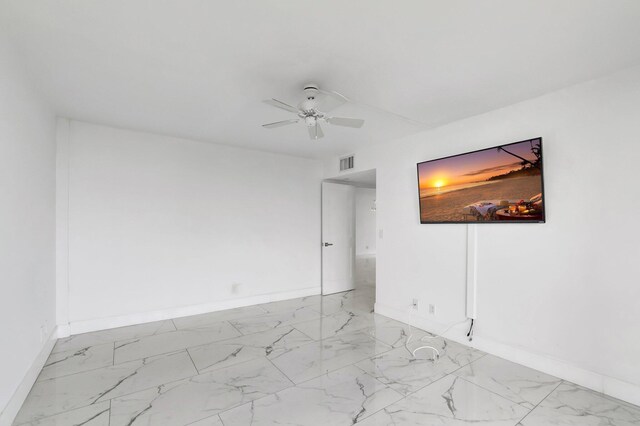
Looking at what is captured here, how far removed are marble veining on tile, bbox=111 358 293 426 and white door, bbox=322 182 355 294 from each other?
9.46 ft

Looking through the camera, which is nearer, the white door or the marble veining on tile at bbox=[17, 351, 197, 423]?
the marble veining on tile at bbox=[17, 351, 197, 423]

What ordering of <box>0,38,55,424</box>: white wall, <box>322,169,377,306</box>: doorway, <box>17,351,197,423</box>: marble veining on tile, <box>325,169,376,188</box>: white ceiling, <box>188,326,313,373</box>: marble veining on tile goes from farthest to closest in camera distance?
<box>322,169,377,306</box>: doorway < <box>325,169,376,188</box>: white ceiling < <box>188,326,313,373</box>: marble veining on tile < <box>17,351,197,423</box>: marble veining on tile < <box>0,38,55,424</box>: white wall

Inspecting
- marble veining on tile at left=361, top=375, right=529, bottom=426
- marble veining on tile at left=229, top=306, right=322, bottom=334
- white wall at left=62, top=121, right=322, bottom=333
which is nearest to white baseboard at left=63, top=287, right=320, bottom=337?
white wall at left=62, top=121, right=322, bottom=333

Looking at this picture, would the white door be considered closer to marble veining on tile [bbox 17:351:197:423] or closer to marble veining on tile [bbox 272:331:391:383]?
marble veining on tile [bbox 272:331:391:383]

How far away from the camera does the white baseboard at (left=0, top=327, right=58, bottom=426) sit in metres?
1.89

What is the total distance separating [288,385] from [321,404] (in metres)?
0.37

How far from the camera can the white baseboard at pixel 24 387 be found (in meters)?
1.89

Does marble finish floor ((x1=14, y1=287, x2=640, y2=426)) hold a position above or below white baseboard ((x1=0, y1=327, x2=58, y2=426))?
below

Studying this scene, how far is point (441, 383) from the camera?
8.11 ft

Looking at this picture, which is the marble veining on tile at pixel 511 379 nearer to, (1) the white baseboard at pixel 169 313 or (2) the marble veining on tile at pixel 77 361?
A: (1) the white baseboard at pixel 169 313

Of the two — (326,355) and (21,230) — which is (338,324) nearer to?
(326,355)

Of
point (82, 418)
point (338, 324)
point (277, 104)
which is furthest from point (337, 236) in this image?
point (82, 418)

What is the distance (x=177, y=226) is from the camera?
4.15 meters

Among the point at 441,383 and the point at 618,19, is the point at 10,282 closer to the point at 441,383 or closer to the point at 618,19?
the point at 441,383
